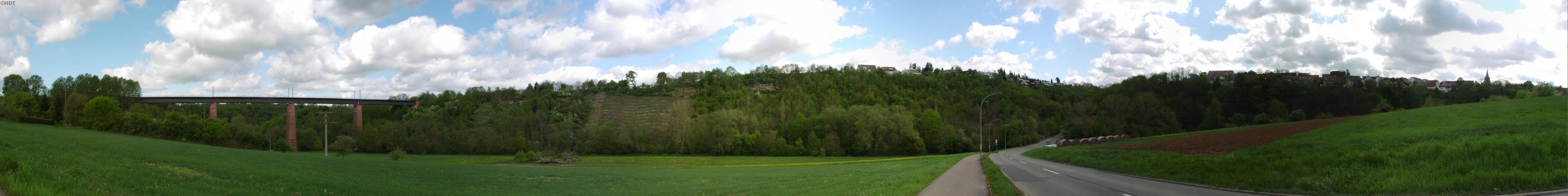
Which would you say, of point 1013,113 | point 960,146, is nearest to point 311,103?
point 960,146

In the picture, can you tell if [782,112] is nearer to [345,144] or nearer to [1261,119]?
[345,144]

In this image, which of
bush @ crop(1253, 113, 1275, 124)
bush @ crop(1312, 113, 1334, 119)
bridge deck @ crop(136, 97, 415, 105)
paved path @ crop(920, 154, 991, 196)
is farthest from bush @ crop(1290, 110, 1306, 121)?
bridge deck @ crop(136, 97, 415, 105)

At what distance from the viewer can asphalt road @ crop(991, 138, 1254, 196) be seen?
13312 mm

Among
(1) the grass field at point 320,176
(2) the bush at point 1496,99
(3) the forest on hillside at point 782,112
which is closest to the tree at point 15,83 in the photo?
(3) the forest on hillside at point 782,112

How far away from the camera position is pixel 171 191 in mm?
10922

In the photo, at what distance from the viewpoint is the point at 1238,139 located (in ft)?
57.3

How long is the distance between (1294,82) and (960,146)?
57.5 m

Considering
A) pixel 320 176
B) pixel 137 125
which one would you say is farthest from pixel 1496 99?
pixel 137 125

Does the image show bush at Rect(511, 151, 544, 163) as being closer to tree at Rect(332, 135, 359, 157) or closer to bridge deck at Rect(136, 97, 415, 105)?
tree at Rect(332, 135, 359, 157)

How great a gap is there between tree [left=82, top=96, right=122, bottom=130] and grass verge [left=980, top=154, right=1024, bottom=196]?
219 feet

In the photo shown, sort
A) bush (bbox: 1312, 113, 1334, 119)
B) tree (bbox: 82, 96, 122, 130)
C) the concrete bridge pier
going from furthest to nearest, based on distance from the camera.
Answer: the concrete bridge pier < tree (bbox: 82, 96, 122, 130) < bush (bbox: 1312, 113, 1334, 119)

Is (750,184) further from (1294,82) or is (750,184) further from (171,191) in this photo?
(1294,82)

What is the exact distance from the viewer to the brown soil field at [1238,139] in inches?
608

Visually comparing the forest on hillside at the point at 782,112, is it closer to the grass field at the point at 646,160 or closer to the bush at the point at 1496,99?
the bush at the point at 1496,99
